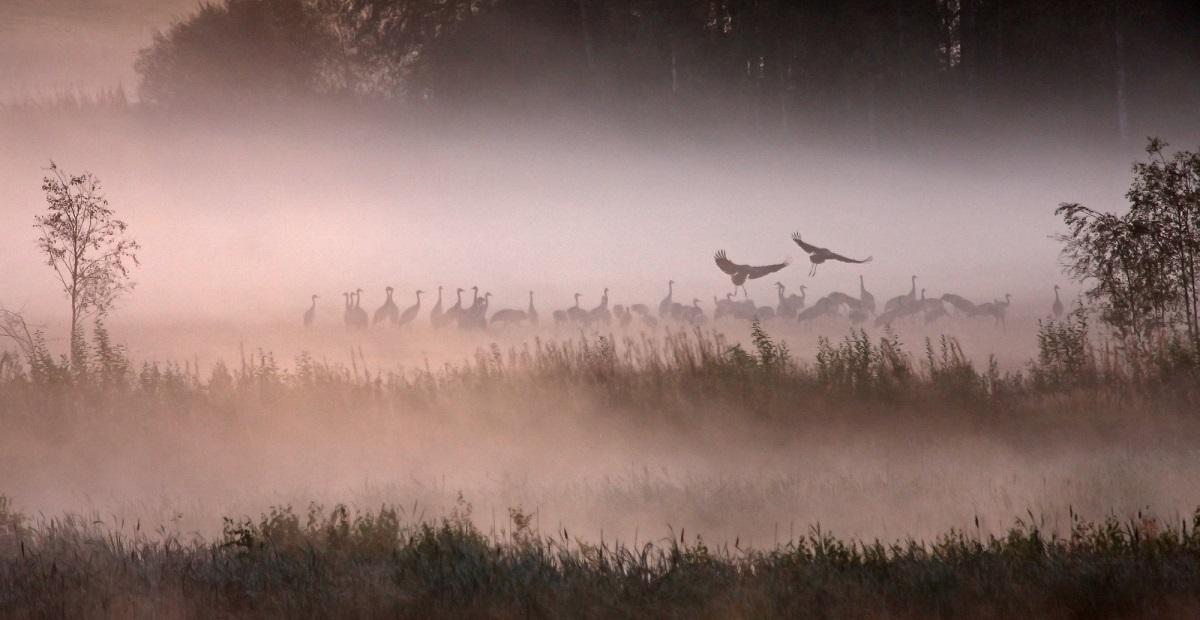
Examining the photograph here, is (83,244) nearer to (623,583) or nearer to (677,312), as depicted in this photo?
(677,312)

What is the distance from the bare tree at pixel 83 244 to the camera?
1759cm

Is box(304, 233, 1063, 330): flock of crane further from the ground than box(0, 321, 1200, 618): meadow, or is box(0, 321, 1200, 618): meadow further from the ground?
box(304, 233, 1063, 330): flock of crane

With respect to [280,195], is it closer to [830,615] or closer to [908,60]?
[908,60]

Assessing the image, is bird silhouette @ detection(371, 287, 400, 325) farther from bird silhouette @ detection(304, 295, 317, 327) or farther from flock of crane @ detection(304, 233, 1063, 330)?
bird silhouette @ detection(304, 295, 317, 327)

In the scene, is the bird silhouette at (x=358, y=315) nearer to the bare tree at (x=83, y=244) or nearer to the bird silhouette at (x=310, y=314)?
the bird silhouette at (x=310, y=314)

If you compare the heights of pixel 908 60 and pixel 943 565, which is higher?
pixel 908 60

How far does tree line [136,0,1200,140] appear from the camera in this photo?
31.3m

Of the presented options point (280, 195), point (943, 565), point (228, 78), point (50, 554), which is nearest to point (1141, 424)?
point (943, 565)

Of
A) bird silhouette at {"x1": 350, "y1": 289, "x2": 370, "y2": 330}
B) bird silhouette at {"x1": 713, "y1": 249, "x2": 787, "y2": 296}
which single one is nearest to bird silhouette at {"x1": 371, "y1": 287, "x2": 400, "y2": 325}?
bird silhouette at {"x1": 350, "y1": 289, "x2": 370, "y2": 330}

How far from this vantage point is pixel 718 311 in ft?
76.8

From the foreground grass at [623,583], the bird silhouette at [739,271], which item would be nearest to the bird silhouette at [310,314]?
the bird silhouette at [739,271]

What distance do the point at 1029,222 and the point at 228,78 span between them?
22257 mm

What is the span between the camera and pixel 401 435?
16.1m

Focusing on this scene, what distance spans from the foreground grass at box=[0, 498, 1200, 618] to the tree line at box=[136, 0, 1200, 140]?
24542mm
